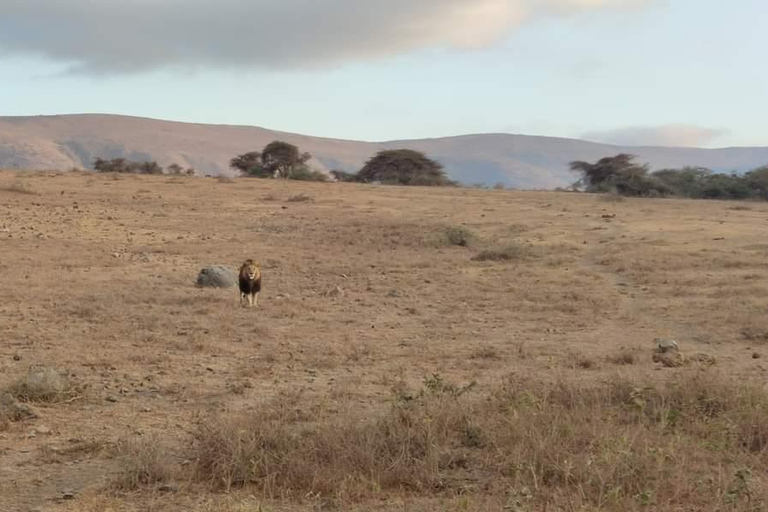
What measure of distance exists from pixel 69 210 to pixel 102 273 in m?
10.2

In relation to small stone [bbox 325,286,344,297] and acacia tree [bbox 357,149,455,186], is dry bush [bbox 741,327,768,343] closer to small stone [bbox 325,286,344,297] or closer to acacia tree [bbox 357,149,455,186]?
small stone [bbox 325,286,344,297]

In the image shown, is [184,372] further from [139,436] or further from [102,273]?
[102,273]

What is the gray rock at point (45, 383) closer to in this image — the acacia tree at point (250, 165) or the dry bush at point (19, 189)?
the dry bush at point (19, 189)

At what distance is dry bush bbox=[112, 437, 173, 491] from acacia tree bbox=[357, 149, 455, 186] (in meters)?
43.6

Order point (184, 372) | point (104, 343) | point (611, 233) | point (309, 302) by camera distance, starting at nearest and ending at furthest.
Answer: point (184, 372) < point (104, 343) < point (309, 302) < point (611, 233)

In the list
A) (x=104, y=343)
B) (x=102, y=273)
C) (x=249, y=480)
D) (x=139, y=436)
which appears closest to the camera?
(x=249, y=480)

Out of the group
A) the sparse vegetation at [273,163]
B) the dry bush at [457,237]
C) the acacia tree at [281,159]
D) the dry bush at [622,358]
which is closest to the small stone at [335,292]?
the dry bush at [622,358]

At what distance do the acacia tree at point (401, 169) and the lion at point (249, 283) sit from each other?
123 ft

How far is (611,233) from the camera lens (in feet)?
67.9

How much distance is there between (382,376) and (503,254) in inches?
366

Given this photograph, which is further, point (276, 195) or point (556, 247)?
point (276, 195)

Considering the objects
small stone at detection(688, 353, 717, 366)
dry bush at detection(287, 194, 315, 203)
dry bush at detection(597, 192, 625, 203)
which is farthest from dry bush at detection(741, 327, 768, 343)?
A: dry bush at detection(597, 192, 625, 203)

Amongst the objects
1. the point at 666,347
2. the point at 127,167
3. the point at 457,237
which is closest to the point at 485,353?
the point at 666,347

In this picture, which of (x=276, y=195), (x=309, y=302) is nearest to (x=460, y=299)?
(x=309, y=302)
